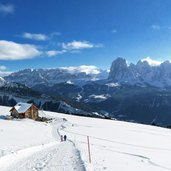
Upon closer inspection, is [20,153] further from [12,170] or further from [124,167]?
[124,167]

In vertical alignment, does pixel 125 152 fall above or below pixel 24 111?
below

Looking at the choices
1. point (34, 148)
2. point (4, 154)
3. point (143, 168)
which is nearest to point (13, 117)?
point (34, 148)

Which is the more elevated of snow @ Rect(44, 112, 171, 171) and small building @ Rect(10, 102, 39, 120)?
small building @ Rect(10, 102, 39, 120)

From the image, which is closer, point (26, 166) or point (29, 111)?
point (26, 166)

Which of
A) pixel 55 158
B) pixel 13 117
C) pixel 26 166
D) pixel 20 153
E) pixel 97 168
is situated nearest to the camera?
pixel 97 168

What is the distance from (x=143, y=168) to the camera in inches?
1011

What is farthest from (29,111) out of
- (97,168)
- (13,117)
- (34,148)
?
(97,168)

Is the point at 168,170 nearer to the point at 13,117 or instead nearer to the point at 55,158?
the point at 55,158

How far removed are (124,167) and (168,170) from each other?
3960 mm

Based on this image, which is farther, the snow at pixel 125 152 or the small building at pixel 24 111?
the small building at pixel 24 111

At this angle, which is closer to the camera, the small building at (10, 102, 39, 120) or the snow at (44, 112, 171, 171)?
the snow at (44, 112, 171, 171)

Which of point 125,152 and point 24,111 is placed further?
point 24,111

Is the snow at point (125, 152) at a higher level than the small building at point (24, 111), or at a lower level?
lower

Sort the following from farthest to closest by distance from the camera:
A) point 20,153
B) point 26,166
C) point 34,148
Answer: point 34,148 < point 20,153 < point 26,166
